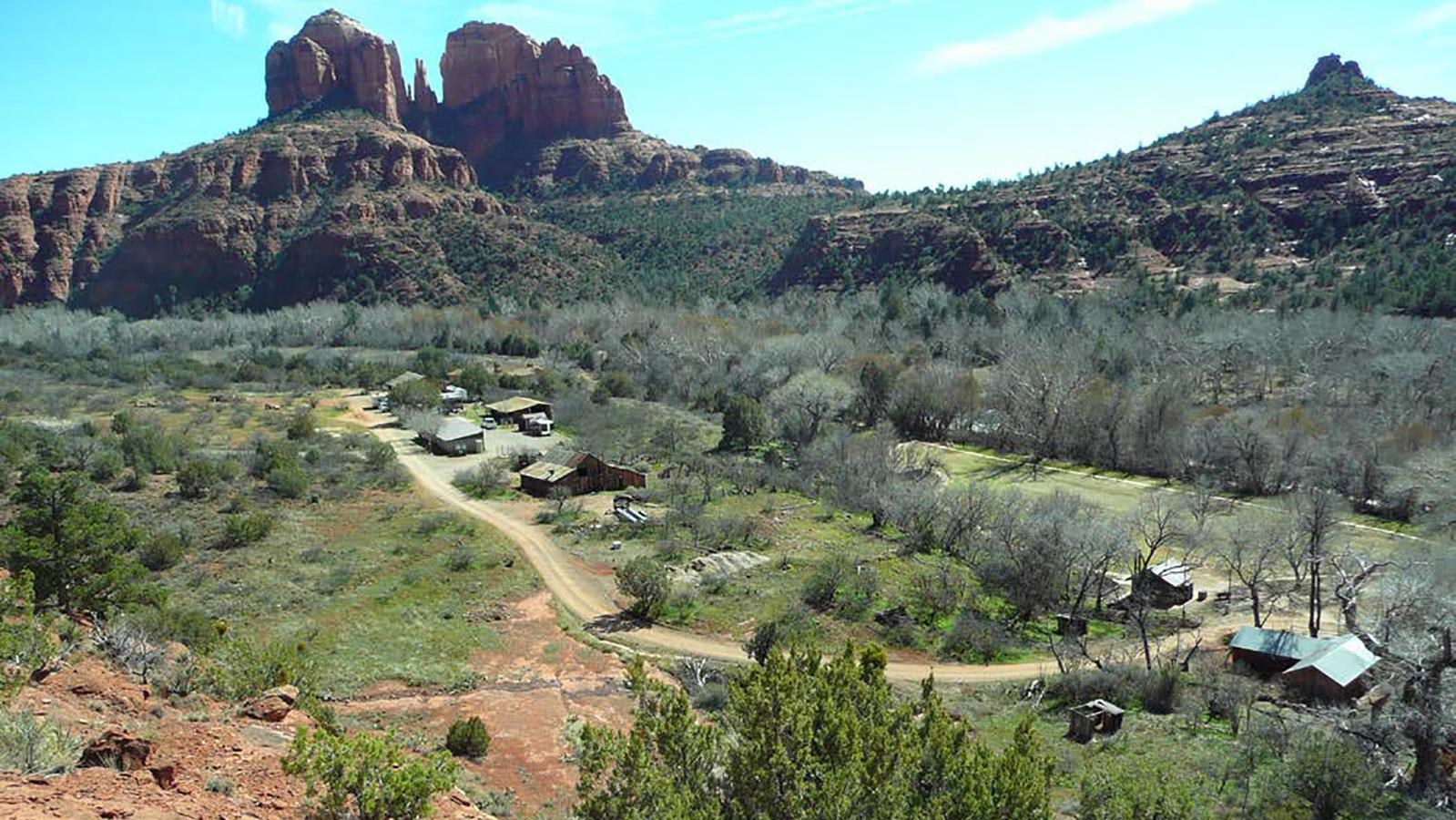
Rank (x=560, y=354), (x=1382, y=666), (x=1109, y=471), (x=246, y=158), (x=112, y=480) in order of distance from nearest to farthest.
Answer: (x=1382, y=666)
(x=112, y=480)
(x=1109, y=471)
(x=560, y=354)
(x=246, y=158)

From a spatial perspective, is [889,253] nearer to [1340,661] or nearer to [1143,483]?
[1143,483]

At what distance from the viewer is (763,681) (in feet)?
31.7

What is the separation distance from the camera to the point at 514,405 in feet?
192

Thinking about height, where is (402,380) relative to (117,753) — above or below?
below

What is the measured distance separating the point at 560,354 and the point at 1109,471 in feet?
170

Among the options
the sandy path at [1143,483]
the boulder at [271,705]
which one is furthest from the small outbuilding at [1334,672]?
the boulder at [271,705]

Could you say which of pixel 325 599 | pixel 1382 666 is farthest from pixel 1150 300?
pixel 325 599

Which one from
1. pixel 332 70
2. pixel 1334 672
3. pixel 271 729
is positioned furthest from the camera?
pixel 332 70

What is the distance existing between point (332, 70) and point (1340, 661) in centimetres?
15696

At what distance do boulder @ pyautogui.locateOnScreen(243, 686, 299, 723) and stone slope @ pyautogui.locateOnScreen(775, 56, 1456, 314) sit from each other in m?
84.6

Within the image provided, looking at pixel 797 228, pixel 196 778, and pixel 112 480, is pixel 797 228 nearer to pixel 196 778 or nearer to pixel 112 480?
pixel 112 480

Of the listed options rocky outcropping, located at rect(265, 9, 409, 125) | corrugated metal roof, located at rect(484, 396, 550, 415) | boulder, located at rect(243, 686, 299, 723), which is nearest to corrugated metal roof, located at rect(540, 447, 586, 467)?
corrugated metal roof, located at rect(484, 396, 550, 415)

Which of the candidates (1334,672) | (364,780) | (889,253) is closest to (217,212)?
(889,253)

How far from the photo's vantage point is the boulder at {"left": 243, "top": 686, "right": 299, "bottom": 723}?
11.8 metres
